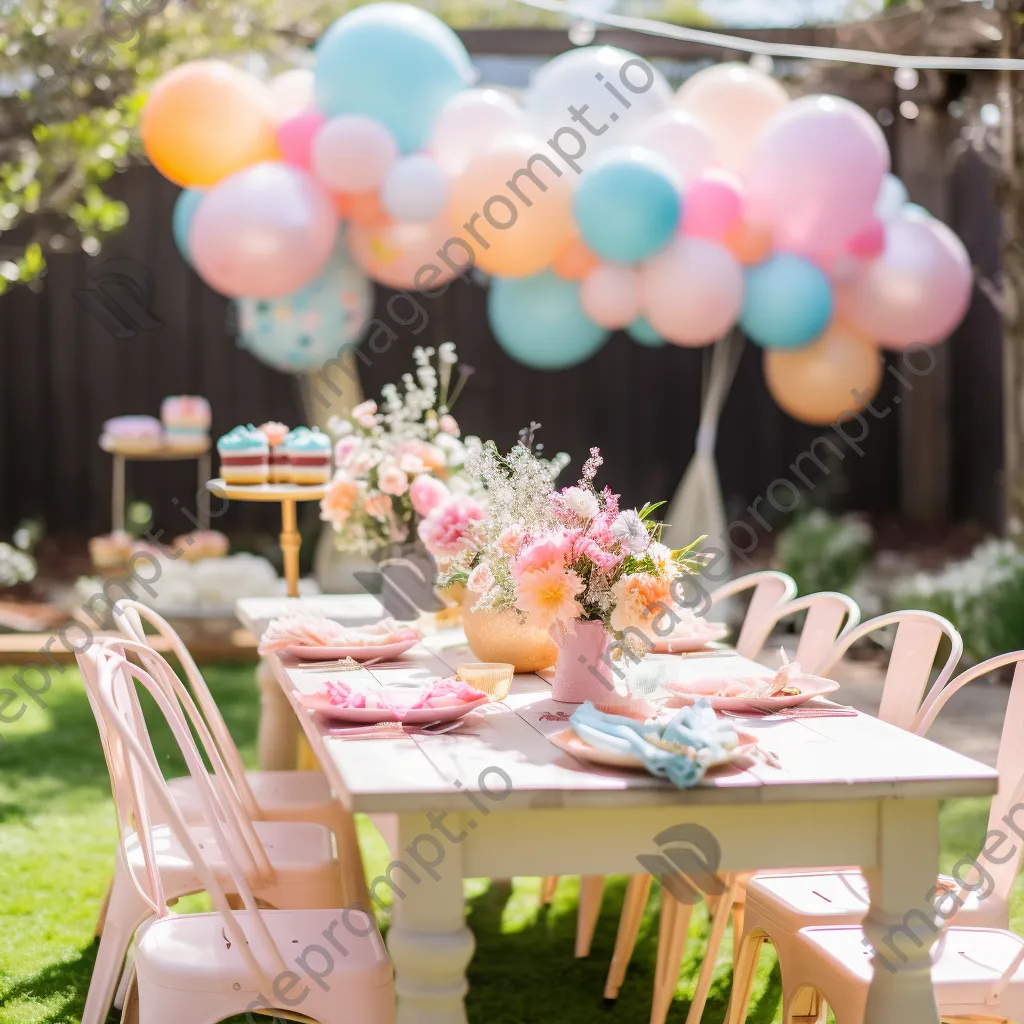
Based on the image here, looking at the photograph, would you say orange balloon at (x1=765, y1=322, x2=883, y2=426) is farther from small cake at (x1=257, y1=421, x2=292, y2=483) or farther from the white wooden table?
the white wooden table

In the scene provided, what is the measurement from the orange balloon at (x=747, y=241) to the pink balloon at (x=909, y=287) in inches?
17.8

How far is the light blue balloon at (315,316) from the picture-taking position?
5.57 m

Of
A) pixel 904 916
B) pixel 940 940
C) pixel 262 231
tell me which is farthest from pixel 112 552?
pixel 904 916

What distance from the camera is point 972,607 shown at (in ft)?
17.8

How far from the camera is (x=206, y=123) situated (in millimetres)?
5219

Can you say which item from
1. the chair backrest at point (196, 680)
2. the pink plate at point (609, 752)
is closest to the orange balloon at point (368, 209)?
the chair backrest at point (196, 680)

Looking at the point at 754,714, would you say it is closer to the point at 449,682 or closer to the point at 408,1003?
the point at 449,682

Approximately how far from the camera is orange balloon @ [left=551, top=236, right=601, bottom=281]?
17.9 feet

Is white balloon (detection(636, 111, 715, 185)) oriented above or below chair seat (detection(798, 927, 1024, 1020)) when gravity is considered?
above

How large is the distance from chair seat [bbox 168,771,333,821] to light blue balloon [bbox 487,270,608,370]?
3.06 m

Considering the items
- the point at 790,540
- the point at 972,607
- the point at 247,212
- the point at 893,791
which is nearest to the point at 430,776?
the point at 893,791

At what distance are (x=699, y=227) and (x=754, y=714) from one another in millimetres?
3559

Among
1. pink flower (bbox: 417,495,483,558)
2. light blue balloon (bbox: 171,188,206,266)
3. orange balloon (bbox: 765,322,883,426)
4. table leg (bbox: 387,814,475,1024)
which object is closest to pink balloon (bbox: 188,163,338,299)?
light blue balloon (bbox: 171,188,206,266)

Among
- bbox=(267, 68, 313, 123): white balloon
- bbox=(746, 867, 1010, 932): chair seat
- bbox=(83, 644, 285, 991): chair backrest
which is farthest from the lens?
bbox=(267, 68, 313, 123): white balloon
